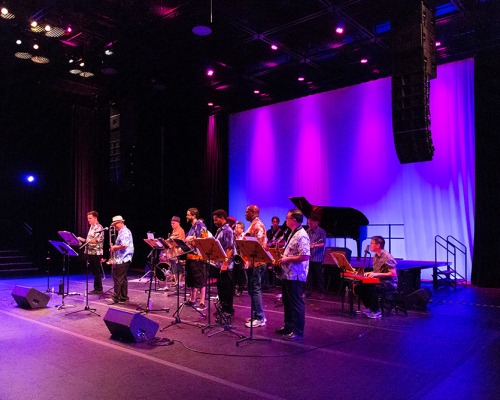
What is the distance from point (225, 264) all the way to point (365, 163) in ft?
26.4

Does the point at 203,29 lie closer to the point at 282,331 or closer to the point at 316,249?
the point at 316,249

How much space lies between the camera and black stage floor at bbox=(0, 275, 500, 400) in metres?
4.11

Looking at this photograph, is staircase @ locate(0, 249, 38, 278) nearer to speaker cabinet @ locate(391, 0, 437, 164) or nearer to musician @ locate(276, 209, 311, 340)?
musician @ locate(276, 209, 311, 340)

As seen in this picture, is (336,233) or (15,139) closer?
(336,233)

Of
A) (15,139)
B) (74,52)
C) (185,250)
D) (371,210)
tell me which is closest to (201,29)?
(74,52)

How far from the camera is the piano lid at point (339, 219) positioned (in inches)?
445

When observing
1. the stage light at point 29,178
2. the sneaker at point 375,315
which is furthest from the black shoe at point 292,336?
the stage light at point 29,178

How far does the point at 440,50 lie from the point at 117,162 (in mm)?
11721

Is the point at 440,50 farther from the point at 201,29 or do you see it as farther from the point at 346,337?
the point at 346,337

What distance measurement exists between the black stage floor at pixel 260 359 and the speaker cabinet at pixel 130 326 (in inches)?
5.0

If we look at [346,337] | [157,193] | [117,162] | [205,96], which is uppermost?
[205,96]

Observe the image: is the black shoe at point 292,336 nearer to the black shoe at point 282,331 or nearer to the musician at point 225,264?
the black shoe at point 282,331

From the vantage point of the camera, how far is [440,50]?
11.5 meters

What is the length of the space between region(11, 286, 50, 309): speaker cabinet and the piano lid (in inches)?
241
